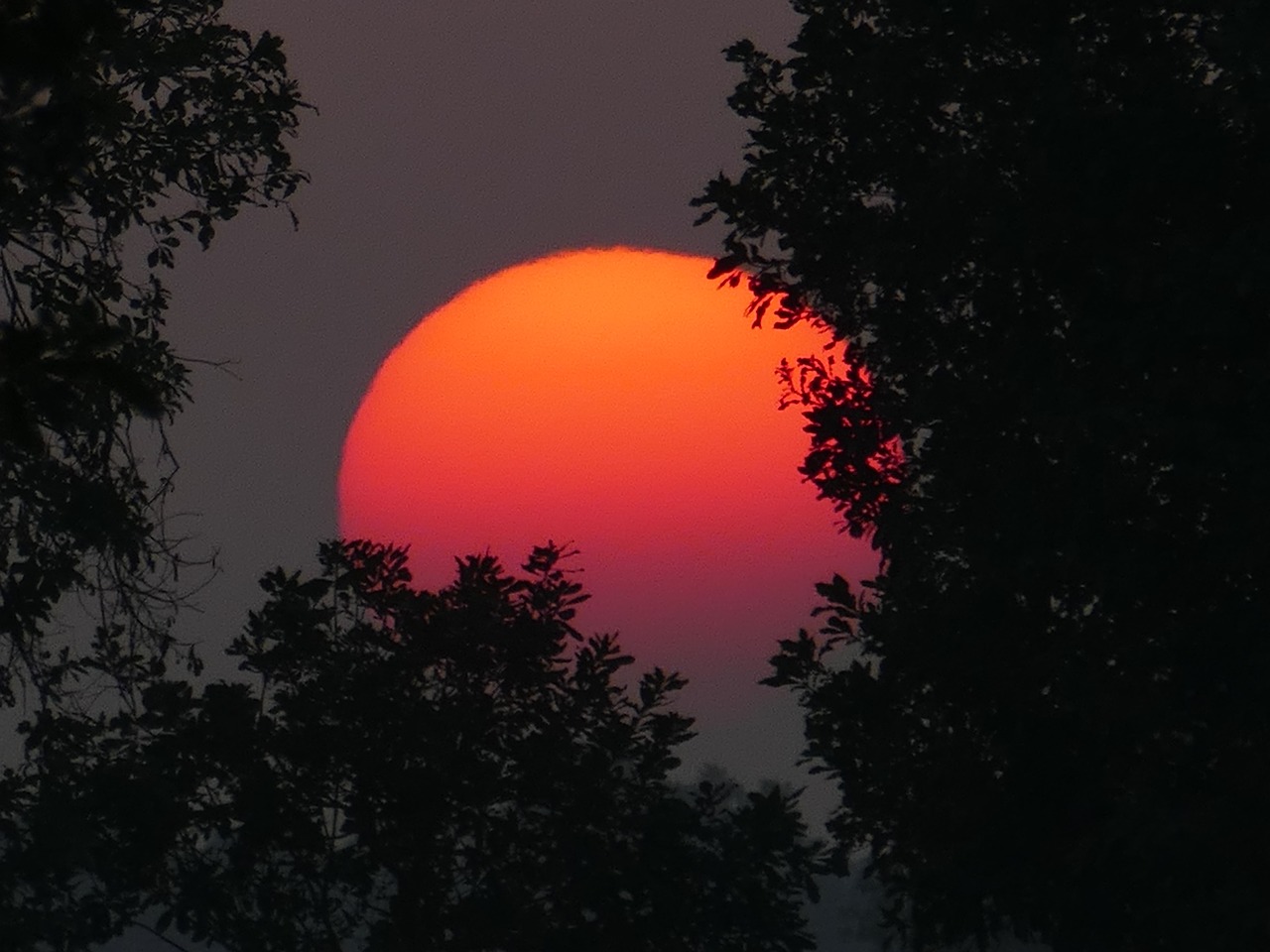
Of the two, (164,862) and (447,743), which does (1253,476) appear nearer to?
(447,743)

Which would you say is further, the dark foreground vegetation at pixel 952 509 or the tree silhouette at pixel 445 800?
the tree silhouette at pixel 445 800

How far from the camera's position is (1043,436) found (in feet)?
55.8

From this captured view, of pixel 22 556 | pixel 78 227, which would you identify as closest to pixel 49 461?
pixel 22 556

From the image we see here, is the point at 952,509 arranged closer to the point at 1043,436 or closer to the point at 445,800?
the point at 1043,436

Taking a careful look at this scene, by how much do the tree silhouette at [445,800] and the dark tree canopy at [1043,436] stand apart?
141 inches

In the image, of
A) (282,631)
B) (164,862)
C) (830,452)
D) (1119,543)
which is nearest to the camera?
(1119,543)

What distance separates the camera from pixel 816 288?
19.5 m

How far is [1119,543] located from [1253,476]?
4.10 feet

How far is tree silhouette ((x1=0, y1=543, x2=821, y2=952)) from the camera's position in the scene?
21.9 m

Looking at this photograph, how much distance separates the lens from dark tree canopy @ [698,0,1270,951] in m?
16.7

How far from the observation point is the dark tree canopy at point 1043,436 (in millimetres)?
16719

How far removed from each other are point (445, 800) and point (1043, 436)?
828 centimetres

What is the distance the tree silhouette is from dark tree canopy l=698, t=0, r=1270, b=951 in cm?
359

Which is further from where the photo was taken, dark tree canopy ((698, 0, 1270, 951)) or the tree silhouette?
the tree silhouette
